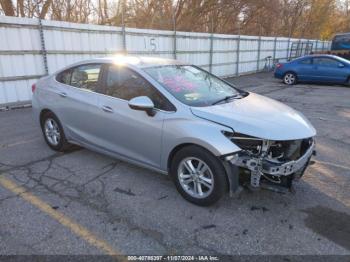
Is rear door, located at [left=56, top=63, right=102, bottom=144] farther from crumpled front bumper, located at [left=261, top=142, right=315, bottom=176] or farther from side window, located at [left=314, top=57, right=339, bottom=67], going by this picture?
side window, located at [left=314, top=57, right=339, bottom=67]

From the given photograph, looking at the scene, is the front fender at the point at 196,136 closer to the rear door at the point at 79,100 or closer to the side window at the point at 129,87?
the side window at the point at 129,87

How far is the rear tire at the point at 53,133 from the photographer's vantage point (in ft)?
15.8

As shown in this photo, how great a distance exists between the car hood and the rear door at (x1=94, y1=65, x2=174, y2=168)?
512mm

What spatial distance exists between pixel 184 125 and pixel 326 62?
12509 mm

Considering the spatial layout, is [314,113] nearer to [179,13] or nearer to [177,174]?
[177,174]

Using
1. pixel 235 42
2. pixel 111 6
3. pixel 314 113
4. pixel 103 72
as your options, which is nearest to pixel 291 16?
pixel 235 42

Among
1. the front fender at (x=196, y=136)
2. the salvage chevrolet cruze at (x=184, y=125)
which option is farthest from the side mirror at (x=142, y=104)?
Result: the front fender at (x=196, y=136)

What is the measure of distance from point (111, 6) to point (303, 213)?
1847 cm

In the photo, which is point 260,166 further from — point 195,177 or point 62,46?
point 62,46

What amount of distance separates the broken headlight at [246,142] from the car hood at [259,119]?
53 millimetres

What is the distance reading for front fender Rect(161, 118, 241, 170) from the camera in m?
2.99

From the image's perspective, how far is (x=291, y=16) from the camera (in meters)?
36.8

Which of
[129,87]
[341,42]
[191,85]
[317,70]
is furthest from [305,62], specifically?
[129,87]

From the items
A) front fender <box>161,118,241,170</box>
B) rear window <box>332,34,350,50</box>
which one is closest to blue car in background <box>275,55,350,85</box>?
rear window <box>332,34,350,50</box>
